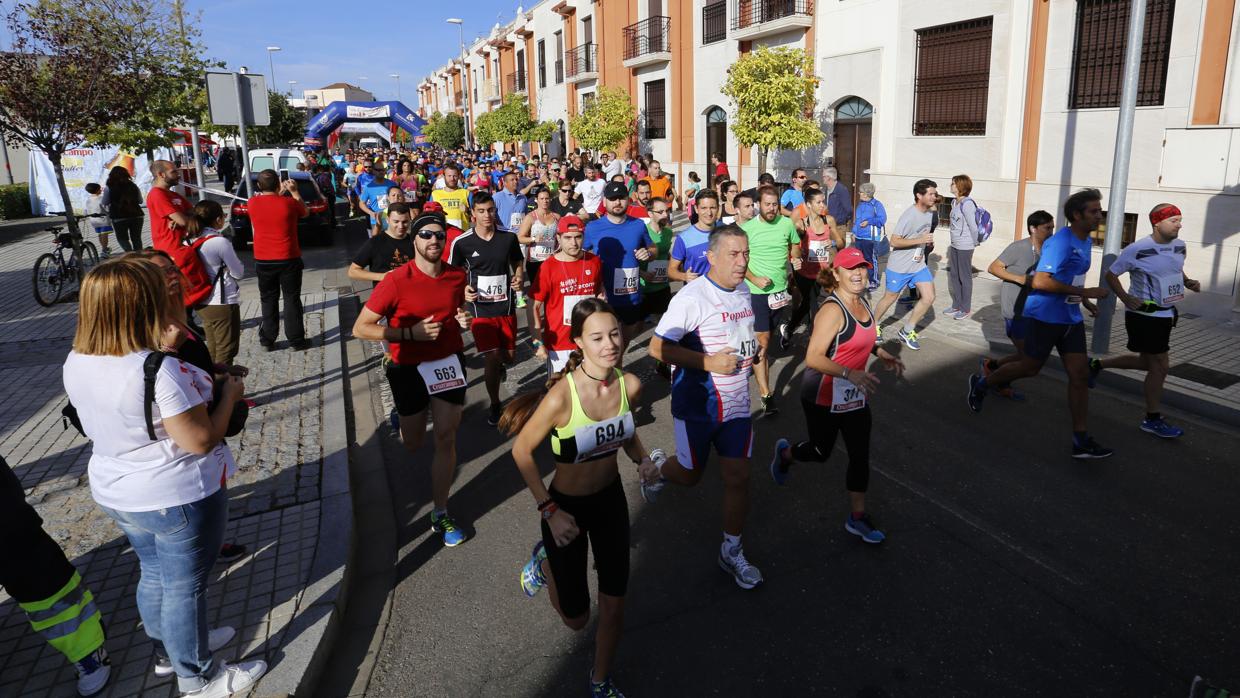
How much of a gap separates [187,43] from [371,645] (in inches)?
623

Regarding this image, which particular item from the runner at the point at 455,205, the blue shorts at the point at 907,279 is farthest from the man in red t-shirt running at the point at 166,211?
the blue shorts at the point at 907,279

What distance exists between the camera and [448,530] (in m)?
4.89

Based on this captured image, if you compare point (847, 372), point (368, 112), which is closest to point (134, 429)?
point (847, 372)

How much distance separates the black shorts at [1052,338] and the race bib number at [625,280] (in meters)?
3.22

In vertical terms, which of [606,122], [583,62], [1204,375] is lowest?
[1204,375]

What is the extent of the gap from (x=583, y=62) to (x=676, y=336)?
111 ft

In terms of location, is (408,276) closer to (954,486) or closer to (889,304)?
(954,486)

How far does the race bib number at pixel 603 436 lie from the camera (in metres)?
3.30

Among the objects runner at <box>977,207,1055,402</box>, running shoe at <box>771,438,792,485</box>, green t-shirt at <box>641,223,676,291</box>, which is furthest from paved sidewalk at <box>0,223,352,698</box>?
runner at <box>977,207,1055,402</box>

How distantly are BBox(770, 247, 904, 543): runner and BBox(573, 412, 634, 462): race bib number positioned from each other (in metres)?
1.37

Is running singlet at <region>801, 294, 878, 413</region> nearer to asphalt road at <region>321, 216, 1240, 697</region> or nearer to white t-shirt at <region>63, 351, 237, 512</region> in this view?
asphalt road at <region>321, 216, 1240, 697</region>

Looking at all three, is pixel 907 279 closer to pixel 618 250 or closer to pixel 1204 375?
pixel 1204 375

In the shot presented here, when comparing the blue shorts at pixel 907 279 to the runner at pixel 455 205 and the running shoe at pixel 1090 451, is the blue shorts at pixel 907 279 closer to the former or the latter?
the running shoe at pixel 1090 451

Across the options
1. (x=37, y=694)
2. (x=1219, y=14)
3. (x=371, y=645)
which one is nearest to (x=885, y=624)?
(x=371, y=645)
